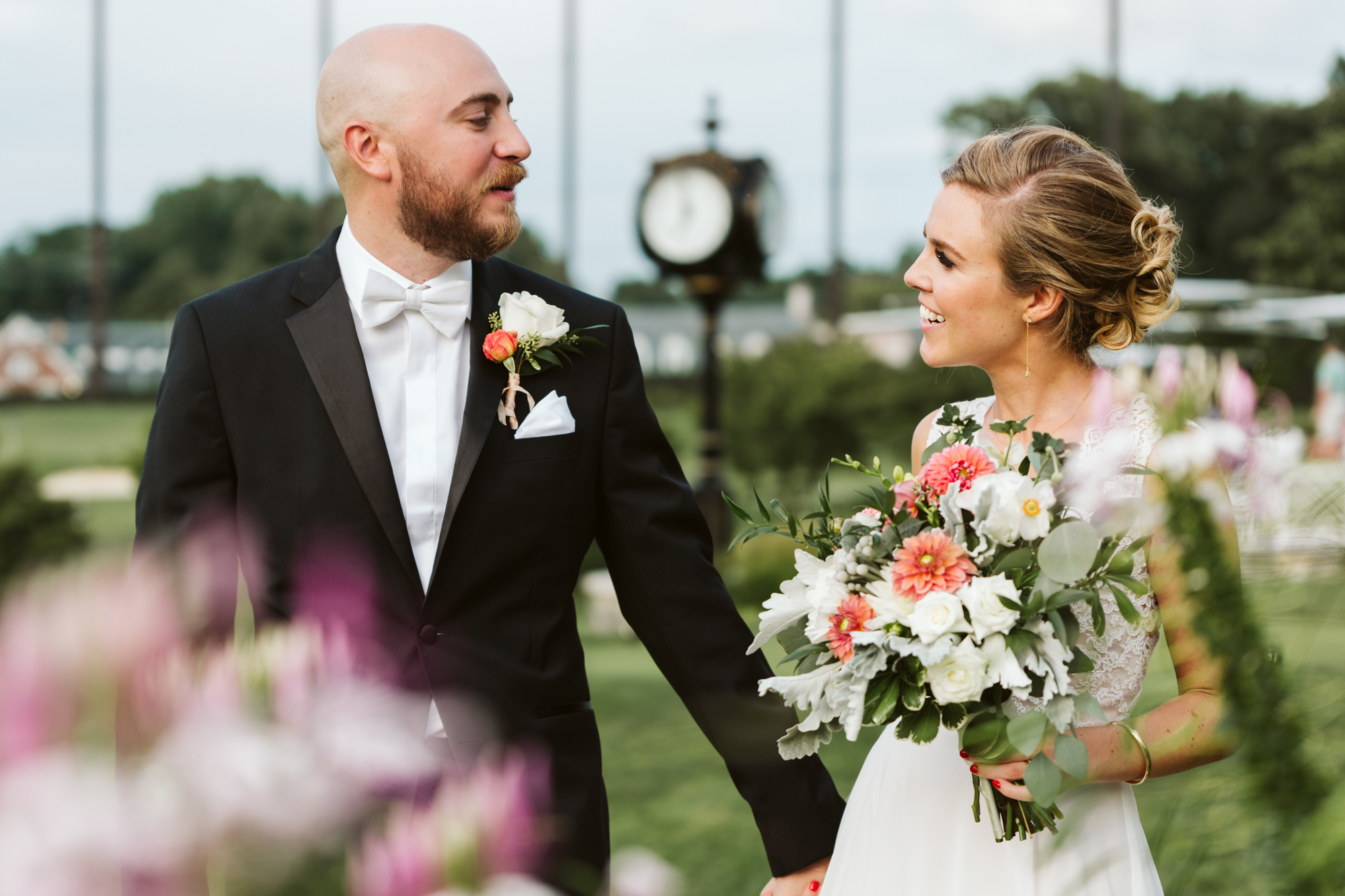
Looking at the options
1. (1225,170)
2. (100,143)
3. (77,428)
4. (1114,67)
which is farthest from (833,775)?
(1225,170)

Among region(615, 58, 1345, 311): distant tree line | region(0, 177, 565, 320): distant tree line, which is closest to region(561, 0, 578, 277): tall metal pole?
region(0, 177, 565, 320): distant tree line

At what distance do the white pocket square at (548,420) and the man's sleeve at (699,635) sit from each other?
11cm

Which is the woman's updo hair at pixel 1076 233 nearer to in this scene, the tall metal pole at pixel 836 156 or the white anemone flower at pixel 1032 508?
the white anemone flower at pixel 1032 508

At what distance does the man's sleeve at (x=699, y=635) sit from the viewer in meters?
2.25

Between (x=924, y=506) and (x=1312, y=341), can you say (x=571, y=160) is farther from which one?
(x=924, y=506)

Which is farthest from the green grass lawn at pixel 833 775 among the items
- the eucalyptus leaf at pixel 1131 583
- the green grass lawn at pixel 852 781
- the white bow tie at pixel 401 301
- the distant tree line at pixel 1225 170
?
the distant tree line at pixel 1225 170

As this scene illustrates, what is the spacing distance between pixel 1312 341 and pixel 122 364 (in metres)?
20.0

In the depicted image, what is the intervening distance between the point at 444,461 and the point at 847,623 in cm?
81

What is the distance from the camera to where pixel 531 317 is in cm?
219

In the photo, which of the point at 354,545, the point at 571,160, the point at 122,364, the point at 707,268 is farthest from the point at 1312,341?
the point at 354,545

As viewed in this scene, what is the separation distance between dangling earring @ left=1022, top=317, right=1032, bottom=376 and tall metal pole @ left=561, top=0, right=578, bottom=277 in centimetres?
1612

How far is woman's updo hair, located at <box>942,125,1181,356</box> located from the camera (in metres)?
2.09

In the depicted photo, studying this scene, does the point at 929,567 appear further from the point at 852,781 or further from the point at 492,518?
the point at 852,781

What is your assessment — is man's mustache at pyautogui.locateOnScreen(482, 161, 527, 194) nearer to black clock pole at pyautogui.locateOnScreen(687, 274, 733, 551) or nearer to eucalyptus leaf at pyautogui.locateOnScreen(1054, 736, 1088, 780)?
eucalyptus leaf at pyautogui.locateOnScreen(1054, 736, 1088, 780)
